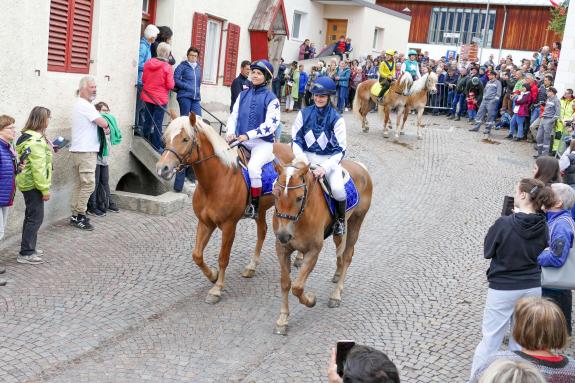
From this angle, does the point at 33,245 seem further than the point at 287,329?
Yes

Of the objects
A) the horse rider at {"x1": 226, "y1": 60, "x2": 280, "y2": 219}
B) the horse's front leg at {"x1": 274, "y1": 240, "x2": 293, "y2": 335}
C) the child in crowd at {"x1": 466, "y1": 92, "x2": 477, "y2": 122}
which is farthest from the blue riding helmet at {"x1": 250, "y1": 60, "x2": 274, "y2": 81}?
the child in crowd at {"x1": 466, "y1": 92, "x2": 477, "y2": 122}

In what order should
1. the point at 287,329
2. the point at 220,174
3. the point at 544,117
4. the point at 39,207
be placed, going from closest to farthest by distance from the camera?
the point at 287,329 < the point at 220,174 < the point at 39,207 < the point at 544,117

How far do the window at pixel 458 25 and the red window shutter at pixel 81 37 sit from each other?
41415mm

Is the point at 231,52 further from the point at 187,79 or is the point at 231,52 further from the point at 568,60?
the point at 568,60

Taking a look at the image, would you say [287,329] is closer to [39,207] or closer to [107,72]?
[39,207]

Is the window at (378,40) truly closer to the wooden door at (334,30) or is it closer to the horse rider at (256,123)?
the wooden door at (334,30)

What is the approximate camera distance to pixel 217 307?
707 centimetres

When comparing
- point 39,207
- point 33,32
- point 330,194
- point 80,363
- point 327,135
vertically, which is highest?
point 33,32

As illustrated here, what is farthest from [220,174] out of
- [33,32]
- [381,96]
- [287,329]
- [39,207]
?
[381,96]

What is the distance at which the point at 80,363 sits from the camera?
18.3 feet

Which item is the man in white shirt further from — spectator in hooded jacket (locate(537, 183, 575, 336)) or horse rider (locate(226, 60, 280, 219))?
spectator in hooded jacket (locate(537, 183, 575, 336))

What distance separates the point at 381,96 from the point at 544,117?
4682 mm

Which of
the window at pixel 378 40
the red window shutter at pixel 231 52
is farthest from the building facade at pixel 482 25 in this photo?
the red window shutter at pixel 231 52

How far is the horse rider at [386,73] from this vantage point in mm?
19062
